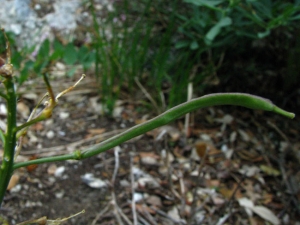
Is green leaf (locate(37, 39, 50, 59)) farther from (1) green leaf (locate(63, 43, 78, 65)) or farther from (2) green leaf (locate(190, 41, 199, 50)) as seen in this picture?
(2) green leaf (locate(190, 41, 199, 50))

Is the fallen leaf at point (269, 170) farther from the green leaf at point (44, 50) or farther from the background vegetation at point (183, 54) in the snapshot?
the green leaf at point (44, 50)

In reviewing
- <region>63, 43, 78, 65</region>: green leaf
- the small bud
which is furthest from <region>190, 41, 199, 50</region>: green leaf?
the small bud

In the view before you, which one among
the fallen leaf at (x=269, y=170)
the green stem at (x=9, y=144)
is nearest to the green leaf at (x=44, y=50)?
the fallen leaf at (x=269, y=170)

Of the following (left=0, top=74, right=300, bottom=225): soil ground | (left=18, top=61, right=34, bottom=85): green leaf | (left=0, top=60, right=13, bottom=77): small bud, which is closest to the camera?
(left=0, top=60, right=13, bottom=77): small bud

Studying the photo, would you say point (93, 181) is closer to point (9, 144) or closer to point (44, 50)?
point (44, 50)

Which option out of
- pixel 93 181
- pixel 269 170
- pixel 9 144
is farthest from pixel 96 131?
pixel 9 144

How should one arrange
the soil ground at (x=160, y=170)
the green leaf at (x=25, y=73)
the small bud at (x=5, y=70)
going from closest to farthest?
the small bud at (x=5, y=70)
the soil ground at (x=160, y=170)
the green leaf at (x=25, y=73)

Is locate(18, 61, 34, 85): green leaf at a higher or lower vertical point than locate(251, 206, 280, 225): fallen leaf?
higher

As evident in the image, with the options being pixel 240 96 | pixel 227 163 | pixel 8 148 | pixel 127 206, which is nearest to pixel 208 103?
pixel 240 96

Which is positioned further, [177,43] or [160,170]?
[177,43]

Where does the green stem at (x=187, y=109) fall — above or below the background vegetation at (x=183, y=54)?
above

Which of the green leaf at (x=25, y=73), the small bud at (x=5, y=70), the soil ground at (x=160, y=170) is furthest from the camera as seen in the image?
the green leaf at (x=25, y=73)

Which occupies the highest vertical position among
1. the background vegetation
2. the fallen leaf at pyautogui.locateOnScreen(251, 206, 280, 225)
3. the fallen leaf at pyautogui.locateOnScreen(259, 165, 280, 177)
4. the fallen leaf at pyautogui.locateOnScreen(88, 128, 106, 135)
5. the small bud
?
the small bud
